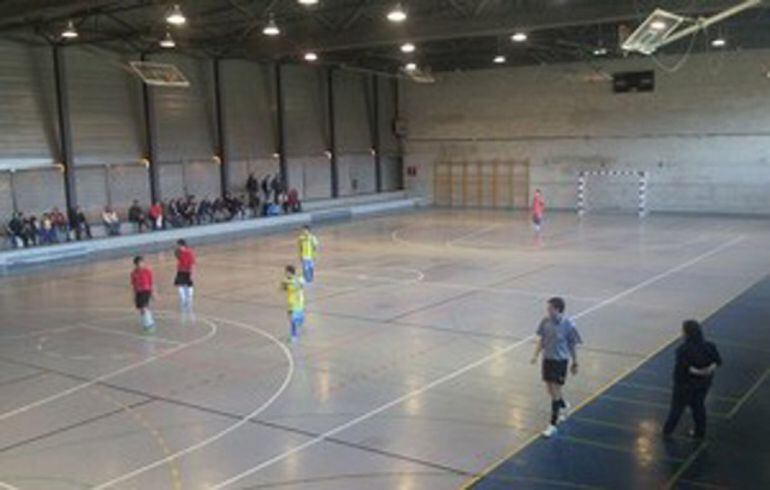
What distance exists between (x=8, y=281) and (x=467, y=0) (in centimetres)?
1949

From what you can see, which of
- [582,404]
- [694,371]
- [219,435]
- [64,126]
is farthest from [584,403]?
[64,126]

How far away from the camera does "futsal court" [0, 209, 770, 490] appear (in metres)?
10.8

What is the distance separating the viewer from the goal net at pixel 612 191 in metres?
45.5

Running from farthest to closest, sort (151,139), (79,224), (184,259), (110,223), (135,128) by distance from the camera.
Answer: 1. (151,139)
2. (135,128)
3. (110,223)
4. (79,224)
5. (184,259)

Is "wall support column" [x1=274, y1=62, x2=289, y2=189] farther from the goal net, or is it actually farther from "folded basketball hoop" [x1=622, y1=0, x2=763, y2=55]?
"folded basketball hoop" [x1=622, y1=0, x2=763, y2=55]

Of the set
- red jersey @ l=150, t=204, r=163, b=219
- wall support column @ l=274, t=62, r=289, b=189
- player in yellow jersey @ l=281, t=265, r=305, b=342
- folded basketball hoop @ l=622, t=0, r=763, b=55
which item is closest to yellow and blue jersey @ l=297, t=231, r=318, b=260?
player in yellow jersey @ l=281, t=265, r=305, b=342

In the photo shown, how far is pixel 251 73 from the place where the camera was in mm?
44375

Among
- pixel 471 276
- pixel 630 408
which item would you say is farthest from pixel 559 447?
pixel 471 276

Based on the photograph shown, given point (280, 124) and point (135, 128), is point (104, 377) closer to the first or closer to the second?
point (135, 128)

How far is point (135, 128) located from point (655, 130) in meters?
26.8

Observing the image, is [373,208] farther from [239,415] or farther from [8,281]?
[239,415]

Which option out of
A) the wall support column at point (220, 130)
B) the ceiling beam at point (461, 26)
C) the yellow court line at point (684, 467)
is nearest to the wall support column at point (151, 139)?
the wall support column at point (220, 130)

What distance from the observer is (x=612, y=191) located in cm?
4662

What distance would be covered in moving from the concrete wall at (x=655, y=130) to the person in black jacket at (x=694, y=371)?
113 feet
